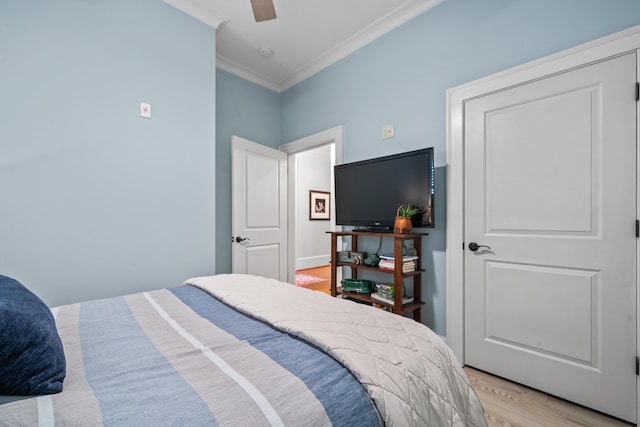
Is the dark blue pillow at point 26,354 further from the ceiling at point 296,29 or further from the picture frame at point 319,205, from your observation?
the picture frame at point 319,205

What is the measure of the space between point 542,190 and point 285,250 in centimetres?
271

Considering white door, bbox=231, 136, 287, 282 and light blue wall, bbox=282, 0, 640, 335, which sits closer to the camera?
light blue wall, bbox=282, 0, 640, 335

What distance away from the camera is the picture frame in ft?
20.5

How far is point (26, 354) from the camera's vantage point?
69cm

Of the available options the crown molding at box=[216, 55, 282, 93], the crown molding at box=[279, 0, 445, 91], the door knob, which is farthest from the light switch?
the door knob

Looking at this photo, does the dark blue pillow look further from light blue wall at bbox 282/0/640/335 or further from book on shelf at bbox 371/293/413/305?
light blue wall at bbox 282/0/640/335

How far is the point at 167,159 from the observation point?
7.60 feet

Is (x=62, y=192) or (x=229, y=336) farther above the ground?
(x=62, y=192)

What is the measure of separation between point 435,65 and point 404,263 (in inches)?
64.4

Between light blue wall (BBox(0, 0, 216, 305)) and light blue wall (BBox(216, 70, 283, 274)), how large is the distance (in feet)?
2.08

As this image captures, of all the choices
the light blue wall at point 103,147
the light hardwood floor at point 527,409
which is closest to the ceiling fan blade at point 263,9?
the light blue wall at point 103,147

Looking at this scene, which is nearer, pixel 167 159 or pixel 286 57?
pixel 167 159

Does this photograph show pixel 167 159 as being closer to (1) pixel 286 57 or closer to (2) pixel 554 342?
(1) pixel 286 57

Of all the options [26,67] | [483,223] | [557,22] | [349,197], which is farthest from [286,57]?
[483,223]
